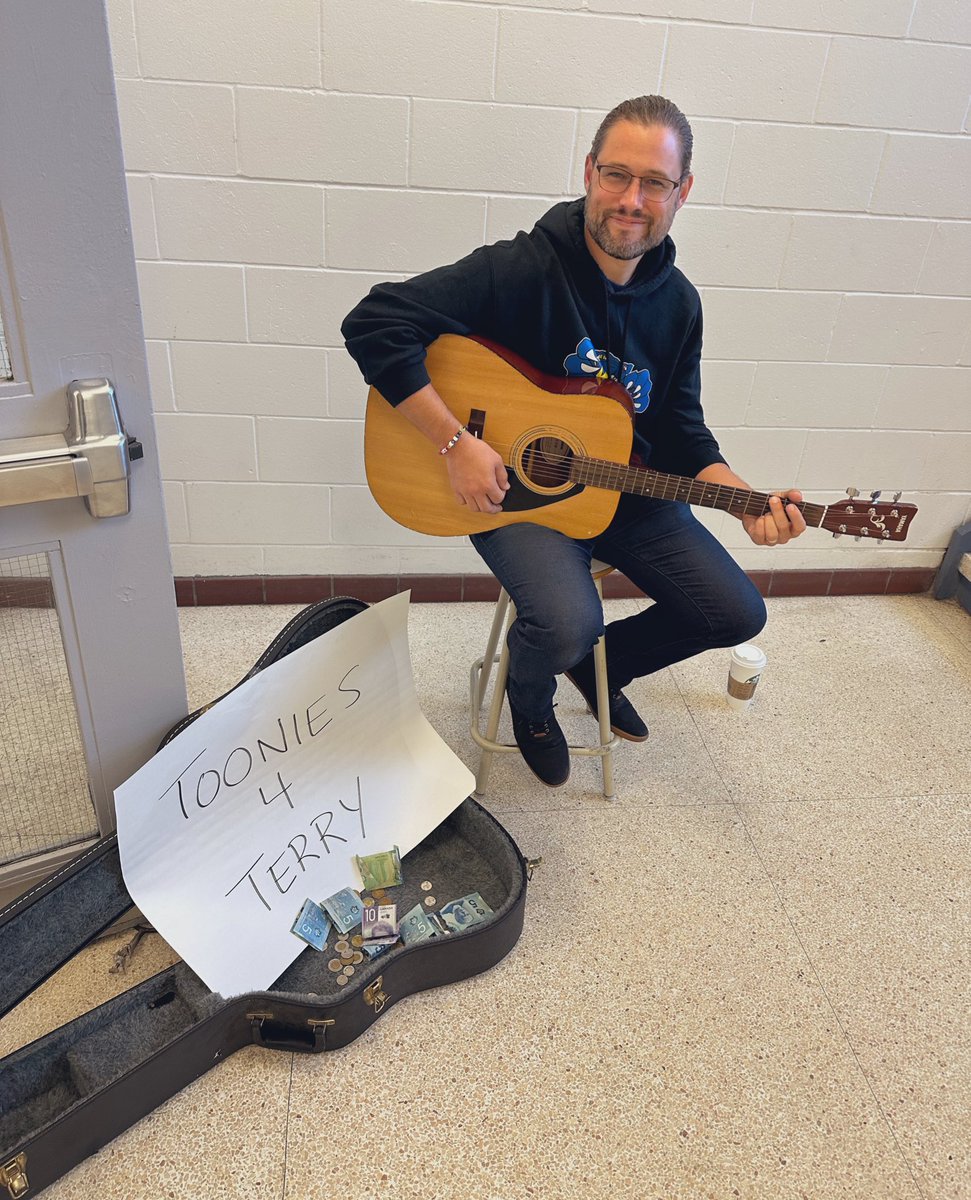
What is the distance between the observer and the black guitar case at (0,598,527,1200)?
45.5 inches

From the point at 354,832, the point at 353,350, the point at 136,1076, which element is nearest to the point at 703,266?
the point at 353,350

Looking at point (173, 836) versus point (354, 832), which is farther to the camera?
point (354, 832)

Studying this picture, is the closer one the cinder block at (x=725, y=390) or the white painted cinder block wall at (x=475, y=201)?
the white painted cinder block wall at (x=475, y=201)

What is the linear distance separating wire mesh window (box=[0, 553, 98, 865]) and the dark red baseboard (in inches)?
35.3

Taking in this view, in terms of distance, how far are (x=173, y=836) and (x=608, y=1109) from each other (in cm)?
74

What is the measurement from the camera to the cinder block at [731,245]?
2045 millimetres

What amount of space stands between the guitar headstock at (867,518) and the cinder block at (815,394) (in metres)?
0.77

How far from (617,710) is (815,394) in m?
1.00

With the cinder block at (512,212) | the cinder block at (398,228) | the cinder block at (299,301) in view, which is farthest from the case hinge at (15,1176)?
the cinder block at (512,212)

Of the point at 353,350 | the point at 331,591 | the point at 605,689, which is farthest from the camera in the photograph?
the point at 331,591

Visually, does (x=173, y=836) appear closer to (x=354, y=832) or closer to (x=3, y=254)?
(x=354, y=832)

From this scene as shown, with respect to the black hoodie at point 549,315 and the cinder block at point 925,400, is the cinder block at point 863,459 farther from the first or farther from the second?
the black hoodie at point 549,315

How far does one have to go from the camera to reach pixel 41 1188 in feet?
3.74

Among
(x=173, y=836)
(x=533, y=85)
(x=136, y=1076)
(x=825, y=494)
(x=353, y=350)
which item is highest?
(x=533, y=85)
